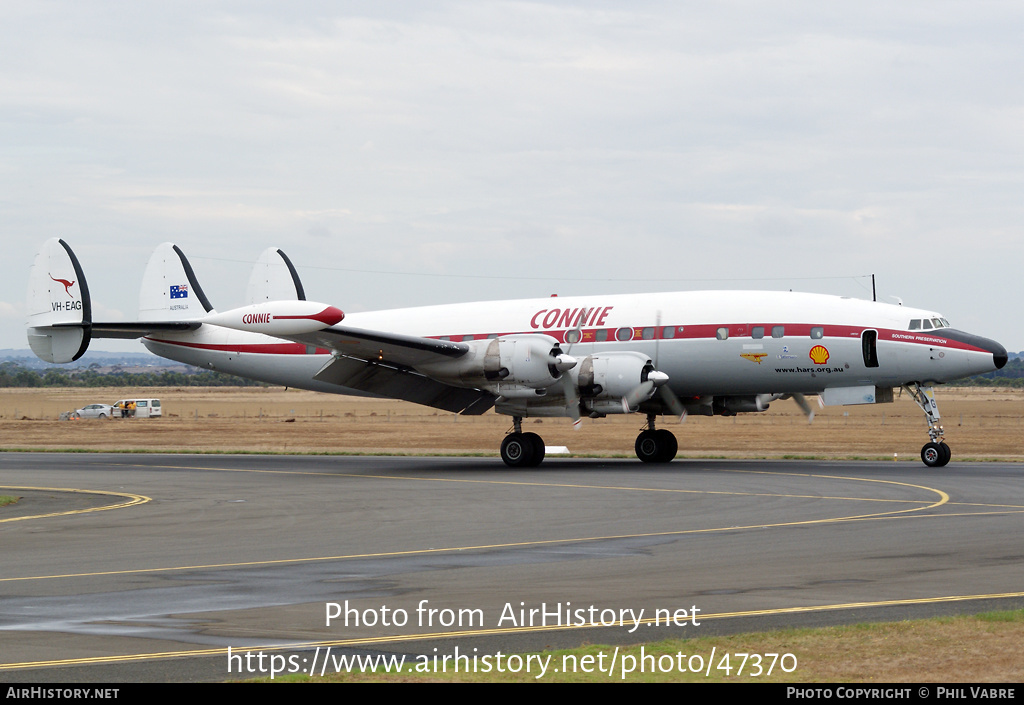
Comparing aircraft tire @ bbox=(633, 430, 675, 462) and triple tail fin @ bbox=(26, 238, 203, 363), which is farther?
triple tail fin @ bbox=(26, 238, 203, 363)

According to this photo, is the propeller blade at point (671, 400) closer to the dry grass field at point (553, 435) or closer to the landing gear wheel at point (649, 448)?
the landing gear wheel at point (649, 448)

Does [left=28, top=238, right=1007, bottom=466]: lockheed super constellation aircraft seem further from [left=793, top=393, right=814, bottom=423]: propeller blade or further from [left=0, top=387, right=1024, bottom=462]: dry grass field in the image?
[left=0, top=387, right=1024, bottom=462]: dry grass field

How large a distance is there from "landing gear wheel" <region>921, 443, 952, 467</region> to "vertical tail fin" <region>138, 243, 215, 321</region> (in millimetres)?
24303

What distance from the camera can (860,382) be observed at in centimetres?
2977

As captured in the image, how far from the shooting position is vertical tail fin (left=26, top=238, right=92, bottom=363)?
36438 mm

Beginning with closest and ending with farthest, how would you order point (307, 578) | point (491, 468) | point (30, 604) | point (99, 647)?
point (99, 647), point (30, 604), point (307, 578), point (491, 468)

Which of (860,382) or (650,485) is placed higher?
(860,382)

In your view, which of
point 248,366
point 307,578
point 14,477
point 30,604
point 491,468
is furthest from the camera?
point 248,366

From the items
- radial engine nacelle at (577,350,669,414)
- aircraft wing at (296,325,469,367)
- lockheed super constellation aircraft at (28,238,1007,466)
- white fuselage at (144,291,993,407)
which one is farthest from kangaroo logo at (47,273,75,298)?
radial engine nacelle at (577,350,669,414)

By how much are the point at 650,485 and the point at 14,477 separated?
1707cm

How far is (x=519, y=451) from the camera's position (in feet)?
104

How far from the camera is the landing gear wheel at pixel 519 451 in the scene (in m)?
31.7
